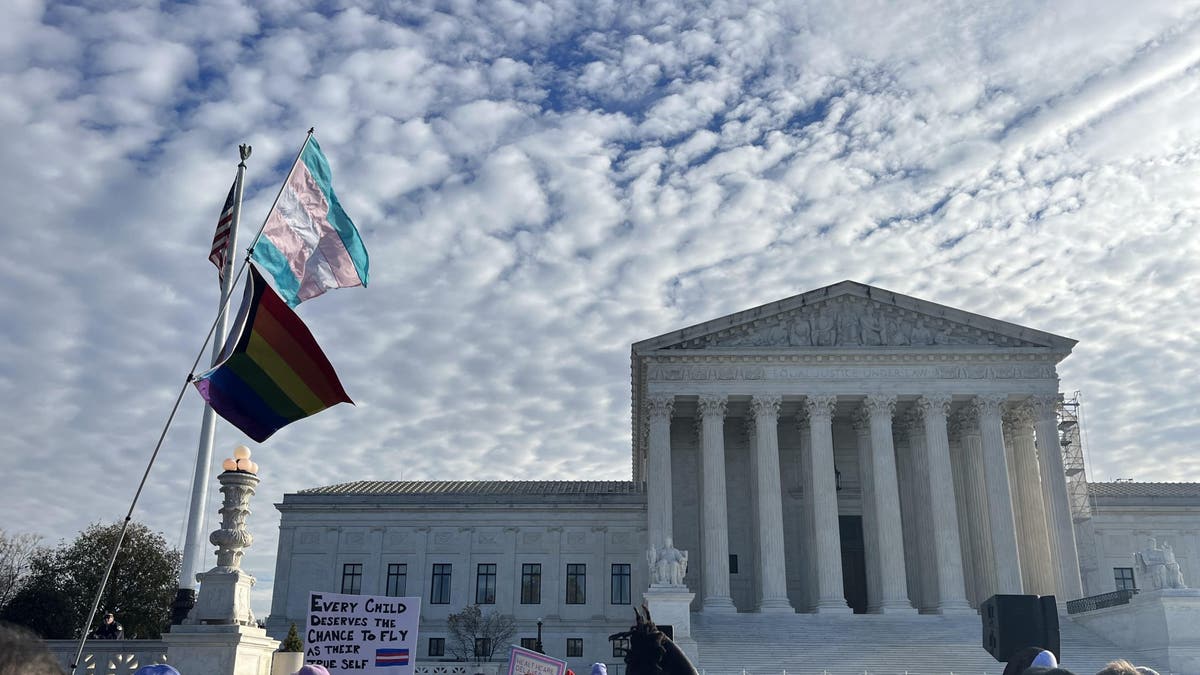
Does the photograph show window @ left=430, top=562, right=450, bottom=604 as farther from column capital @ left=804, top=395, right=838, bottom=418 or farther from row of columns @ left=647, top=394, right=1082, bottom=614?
column capital @ left=804, top=395, right=838, bottom=418

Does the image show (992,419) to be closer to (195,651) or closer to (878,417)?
(878,417)

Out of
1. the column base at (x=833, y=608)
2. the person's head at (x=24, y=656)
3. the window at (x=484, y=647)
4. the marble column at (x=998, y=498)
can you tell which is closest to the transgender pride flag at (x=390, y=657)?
the person's head at (x=24, y=656)

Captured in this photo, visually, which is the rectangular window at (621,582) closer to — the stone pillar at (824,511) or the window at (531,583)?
the window at (531,583)

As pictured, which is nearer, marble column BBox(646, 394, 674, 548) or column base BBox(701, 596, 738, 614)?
column base BBox(701, 596, 738, 614)

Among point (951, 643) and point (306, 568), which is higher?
point (306, 568)

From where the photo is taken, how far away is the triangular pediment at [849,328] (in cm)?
4994

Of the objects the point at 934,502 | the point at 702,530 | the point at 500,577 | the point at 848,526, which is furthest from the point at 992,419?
the point at 500,577

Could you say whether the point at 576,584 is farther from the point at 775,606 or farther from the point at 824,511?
the point at 824,511

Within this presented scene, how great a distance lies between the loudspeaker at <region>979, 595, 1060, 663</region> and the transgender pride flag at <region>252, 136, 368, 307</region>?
11052 millimetres

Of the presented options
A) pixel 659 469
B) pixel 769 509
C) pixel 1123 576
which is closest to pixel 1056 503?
pixel 1123 576

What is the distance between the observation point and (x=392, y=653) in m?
11.7

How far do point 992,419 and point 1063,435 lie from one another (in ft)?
35.1

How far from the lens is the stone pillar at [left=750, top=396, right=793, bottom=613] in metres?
Result: 47.2

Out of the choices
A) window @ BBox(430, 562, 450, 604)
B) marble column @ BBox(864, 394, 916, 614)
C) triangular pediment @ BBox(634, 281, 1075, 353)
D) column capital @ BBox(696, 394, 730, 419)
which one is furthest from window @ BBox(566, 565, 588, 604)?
marble column @ BBox(864, 394, 916, 614)
